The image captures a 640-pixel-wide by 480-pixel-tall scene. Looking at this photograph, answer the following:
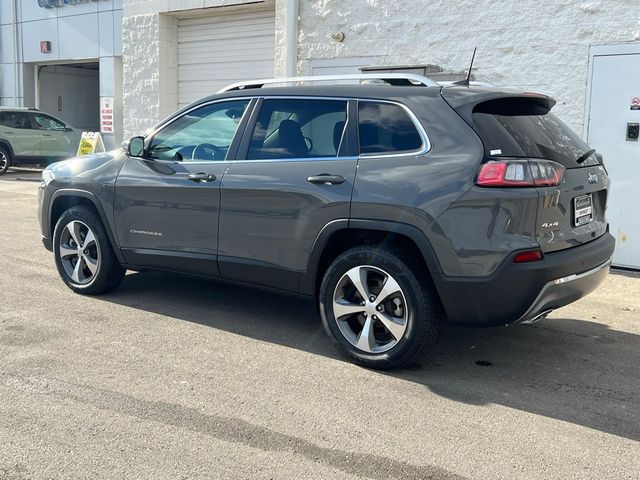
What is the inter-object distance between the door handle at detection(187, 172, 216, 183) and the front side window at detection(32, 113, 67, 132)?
47.5 ft

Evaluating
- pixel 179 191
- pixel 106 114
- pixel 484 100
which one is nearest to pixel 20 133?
pixel 106 114

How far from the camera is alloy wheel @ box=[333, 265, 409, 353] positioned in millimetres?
4211

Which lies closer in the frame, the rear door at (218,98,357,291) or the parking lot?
the parking lot

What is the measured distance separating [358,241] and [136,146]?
212 centimetres

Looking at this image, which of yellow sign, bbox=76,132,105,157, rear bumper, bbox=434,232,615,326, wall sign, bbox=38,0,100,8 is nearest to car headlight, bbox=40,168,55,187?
rear bumper, bbox=434,232,615,326

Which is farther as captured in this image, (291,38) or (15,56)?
(15,56)

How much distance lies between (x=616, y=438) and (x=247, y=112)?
3.26m

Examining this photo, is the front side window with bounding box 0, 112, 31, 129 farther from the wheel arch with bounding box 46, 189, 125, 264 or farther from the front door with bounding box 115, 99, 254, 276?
the front door with bounding box 115, 99, 254, 276

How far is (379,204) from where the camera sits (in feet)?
13.7

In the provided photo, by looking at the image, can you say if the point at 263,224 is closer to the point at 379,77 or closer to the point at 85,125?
the point at 379,77

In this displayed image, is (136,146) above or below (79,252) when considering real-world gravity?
above

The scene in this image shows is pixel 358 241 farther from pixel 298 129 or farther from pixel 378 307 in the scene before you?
pixel 298 129

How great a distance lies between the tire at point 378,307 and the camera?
412 cm

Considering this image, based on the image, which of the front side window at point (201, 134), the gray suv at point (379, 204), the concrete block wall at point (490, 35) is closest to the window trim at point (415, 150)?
the gray suv at point (379, 204)
